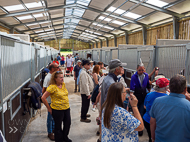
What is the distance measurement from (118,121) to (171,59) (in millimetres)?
2605

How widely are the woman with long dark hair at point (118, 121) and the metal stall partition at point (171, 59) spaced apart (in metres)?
1.97

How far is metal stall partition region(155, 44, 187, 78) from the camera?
3363 mm

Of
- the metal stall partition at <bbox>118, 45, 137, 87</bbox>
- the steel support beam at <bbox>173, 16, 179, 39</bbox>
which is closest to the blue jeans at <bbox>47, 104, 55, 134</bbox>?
the metal stall partition at <bbox>118, 45, 137, 87</bbox>

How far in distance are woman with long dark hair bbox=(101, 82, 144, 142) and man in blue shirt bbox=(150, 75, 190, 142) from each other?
0.95 feet

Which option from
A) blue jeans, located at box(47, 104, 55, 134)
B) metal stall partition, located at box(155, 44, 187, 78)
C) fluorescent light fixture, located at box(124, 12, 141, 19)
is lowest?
blue jeans, located at box(47, 104, 55, 134)

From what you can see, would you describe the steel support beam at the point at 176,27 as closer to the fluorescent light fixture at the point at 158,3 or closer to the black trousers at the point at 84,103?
the fluorescent light fixture at the point at 158,3

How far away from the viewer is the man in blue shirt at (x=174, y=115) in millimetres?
1738

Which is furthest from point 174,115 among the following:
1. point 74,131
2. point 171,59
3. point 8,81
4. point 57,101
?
point 74,131

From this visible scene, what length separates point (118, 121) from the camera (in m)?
1.67

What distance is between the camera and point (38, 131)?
153 inches

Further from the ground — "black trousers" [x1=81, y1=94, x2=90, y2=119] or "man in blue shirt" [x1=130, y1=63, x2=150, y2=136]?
"man in blue shirt" [x1=130, y1=63, x2=150, y2=136]

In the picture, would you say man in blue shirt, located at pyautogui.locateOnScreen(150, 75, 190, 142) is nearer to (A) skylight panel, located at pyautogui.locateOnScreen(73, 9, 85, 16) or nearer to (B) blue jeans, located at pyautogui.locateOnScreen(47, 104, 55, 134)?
(B) blue jeans, located at pyautogui.locateOnScreen(47, 104, 55, 134)

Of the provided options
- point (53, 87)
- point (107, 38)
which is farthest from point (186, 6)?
point (107, 38)

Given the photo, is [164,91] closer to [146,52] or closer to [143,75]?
[143,75]
